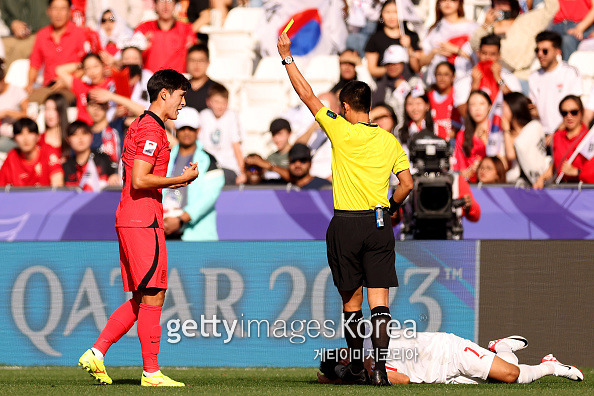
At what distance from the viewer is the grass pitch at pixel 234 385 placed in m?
6.62

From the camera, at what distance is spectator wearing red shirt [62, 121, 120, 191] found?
1204 centimetres

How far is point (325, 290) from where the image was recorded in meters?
9.01

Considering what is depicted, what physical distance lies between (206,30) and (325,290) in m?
6.38

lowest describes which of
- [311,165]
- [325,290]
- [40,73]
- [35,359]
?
[35,359]

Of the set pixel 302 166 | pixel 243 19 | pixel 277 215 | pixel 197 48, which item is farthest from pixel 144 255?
pixel 243 19

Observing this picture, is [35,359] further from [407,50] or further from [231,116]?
[407,50]

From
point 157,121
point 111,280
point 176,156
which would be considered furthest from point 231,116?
point 157,121

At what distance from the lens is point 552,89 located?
12.5 metres

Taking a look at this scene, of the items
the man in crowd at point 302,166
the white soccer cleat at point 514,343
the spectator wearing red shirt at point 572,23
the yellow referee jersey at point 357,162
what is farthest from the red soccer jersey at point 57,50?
the white soccer cleat at point 514,343

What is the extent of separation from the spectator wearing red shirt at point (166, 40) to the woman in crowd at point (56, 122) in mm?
1294

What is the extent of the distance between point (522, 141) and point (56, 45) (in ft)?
20.3

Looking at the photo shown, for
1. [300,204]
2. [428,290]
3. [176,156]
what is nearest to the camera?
[428,290]

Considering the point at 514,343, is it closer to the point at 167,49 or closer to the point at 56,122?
the point at 56,122

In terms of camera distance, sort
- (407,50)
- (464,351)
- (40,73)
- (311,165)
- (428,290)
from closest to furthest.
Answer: (464,351), (428,290), (311,165), (407,50), (40,73)
